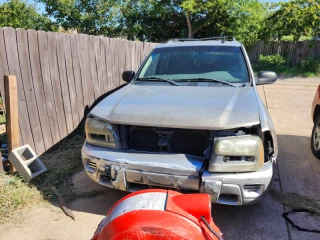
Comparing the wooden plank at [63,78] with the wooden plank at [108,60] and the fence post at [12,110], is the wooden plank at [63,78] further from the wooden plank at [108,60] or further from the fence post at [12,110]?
the wooden plank at [108,60]

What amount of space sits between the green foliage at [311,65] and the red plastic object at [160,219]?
1613cm

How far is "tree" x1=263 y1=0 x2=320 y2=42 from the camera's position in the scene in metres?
15.2

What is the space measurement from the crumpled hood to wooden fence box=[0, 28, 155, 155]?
1.53m

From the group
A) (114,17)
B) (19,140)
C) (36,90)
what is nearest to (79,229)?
(19,140)

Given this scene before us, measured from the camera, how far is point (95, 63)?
18.1 feet

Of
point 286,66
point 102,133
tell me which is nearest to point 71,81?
point 102,133

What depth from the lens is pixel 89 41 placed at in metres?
5.30

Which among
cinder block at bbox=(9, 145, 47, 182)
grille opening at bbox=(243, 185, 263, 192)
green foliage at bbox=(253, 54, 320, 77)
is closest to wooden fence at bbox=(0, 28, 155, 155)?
cinder block at bbox=(9, 145, 47, 182)

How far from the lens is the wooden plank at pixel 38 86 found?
391cm

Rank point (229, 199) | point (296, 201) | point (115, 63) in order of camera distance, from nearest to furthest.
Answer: point (229, 199), point (296, 201), point (115, 63)

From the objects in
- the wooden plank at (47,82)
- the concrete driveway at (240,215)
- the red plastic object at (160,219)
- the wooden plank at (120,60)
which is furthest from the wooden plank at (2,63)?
the wooden plank at (120,60)

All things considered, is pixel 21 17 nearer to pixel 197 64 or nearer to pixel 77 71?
pixel 77 71

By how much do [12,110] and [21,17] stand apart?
801 inches

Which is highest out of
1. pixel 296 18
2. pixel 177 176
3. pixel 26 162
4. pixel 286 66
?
pixel 296 18
